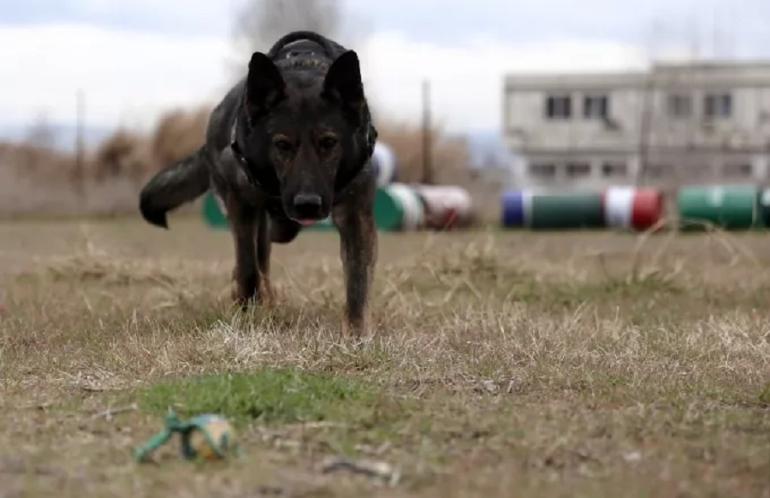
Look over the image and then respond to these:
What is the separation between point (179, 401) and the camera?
17.1 ft

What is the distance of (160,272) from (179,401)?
628cm

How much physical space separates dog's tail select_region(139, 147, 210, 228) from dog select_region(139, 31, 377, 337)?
727 millimetres

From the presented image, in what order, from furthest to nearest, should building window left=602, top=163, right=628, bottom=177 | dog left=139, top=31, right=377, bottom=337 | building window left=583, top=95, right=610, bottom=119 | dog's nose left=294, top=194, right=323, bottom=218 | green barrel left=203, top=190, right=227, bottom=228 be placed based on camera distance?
building window left=583, top=95, right=610, bottom=119, building window left=602, top=163, right=628, bottom=177, green barrel left=203, top=190, right=227, bottom=228, dog left=139, top=31, right=377, bottom=337, dog's nose left=294, top=194, right=323, bottom=218

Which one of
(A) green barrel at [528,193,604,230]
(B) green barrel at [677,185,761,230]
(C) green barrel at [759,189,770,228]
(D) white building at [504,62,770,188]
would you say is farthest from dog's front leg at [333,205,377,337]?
(D) white building at [504,62,770,188]

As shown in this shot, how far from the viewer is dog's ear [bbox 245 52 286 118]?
691 cm

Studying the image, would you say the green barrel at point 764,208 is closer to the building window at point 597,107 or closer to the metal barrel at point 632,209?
the metal barrel at point 632,209

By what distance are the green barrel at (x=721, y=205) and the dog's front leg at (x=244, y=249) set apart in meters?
15.3

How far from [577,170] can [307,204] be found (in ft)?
154

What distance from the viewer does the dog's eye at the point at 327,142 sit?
22.6ft

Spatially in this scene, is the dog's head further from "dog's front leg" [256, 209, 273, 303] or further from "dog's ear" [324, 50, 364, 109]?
"dog's front leg" [256, 209, 273, 303]

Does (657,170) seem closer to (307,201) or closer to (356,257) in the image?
(356,257)

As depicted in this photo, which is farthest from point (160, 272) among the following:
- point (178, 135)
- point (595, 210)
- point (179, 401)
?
point (178, 135)

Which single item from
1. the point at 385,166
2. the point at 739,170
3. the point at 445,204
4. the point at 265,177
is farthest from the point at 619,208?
the point at 739,170

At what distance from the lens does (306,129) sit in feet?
22.6
